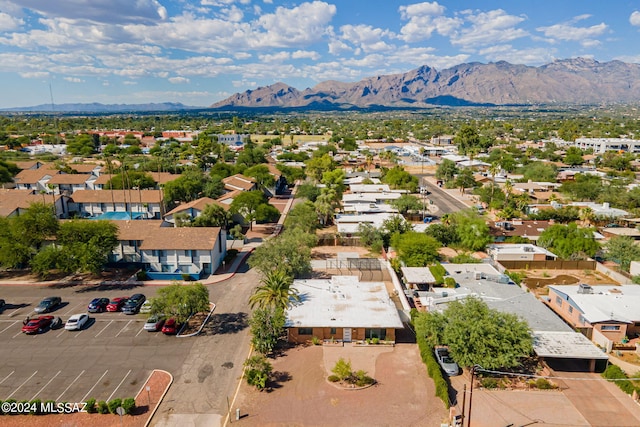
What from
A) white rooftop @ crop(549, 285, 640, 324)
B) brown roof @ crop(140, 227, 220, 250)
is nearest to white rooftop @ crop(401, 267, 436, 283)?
white rooftop @ crop(549, 285, 640, 324)

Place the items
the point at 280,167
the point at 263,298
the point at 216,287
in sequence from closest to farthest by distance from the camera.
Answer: the point at 263,298
the point at 216,287
the point at 280,167

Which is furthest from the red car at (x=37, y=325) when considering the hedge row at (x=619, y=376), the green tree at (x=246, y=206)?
the hedge row at (x=619, y=376)

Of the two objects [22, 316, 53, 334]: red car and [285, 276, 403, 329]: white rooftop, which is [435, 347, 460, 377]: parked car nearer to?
[285, 276, 403, 329]: white rooftop

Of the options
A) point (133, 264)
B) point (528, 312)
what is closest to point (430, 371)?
point (528, 312)

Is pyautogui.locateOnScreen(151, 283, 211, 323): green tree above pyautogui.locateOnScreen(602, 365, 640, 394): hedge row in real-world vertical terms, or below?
above

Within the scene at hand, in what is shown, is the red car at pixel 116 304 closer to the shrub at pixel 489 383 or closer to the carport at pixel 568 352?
the shrub at pixel 489 383

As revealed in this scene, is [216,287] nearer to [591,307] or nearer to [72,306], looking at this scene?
[72,306]

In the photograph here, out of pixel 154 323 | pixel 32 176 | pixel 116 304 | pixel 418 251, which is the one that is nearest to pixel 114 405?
pixel 154 323
